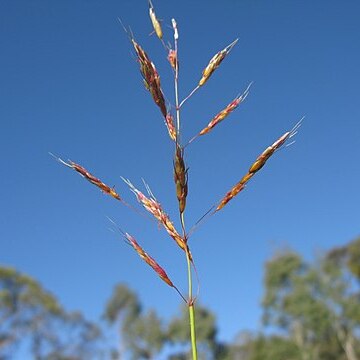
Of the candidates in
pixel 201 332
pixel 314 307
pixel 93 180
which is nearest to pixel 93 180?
pixel 93 180

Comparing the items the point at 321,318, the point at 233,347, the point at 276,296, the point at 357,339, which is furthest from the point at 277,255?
the point at 233,347

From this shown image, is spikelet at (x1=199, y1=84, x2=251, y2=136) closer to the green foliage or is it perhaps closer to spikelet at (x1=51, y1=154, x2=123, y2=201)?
spikelet at (x1=51, y1=154, x2=123, y2=201)

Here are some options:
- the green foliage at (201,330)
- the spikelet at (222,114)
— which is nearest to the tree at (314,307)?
the green foliage at (201,330)

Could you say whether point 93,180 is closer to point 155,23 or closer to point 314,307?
point 155,23

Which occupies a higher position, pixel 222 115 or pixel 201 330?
pixel 201 330

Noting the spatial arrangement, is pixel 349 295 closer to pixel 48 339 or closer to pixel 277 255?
pixel 277 255

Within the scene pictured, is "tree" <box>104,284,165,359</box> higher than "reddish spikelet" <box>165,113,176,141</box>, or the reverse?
"tree" <box>104,284,165,359</box>

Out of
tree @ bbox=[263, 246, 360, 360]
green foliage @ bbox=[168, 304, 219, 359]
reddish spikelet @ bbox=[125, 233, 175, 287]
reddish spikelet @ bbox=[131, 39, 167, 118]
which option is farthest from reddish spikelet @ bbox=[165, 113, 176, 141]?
green foliage @ bbox=[168, 304, 219, 359]
